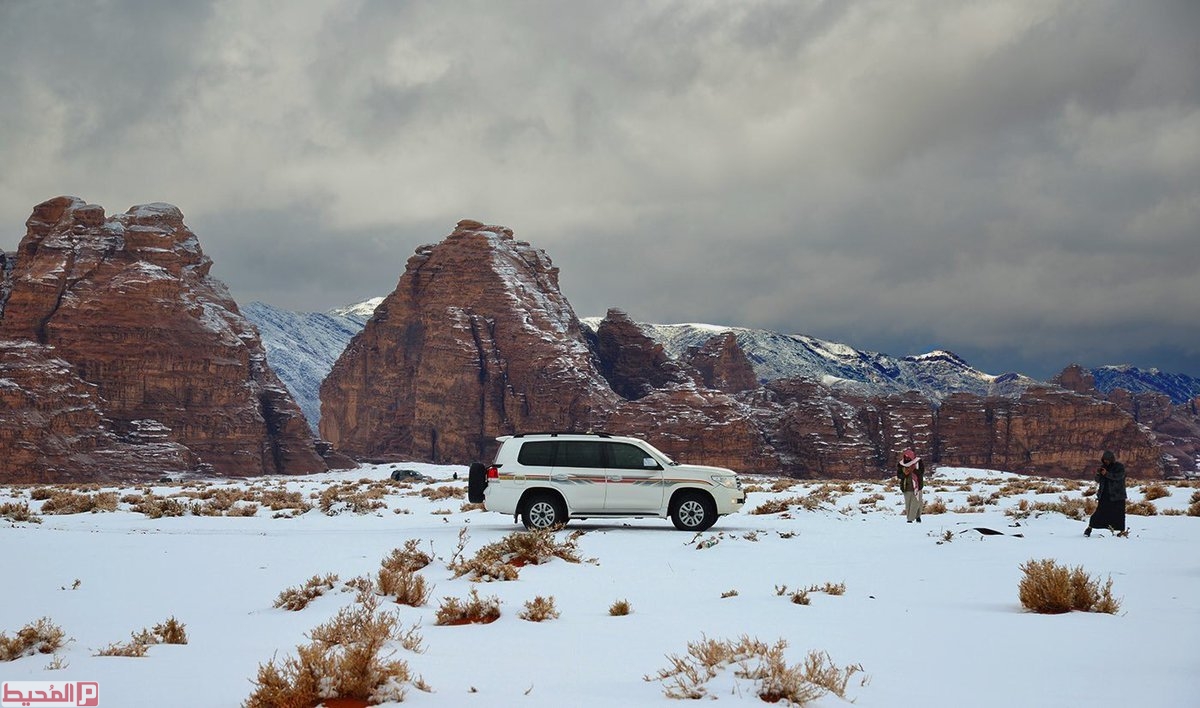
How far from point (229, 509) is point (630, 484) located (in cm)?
1453

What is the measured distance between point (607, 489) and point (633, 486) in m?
0.54

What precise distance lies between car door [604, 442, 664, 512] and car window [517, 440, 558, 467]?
1.20 meters

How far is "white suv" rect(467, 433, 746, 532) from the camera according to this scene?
17.0 meters

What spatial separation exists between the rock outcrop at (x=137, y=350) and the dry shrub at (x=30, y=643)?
8384 centimetres

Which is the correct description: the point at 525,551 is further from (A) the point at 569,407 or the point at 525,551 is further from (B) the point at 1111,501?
(A) the point at 569,407

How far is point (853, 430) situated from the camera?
115875mm

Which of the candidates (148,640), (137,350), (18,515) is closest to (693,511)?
(148,640)

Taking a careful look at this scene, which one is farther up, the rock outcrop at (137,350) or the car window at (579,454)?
the rock outcrop at (137,350)

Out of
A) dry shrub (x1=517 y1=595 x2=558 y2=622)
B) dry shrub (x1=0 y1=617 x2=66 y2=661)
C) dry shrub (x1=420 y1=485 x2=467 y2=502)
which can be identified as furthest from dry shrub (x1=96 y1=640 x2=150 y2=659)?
dry shrub (x1=420 y1=485 x2=467 y2=502)

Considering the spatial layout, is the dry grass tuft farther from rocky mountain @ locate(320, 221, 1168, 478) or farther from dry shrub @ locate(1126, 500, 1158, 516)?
rocky mountain @ locate(320, 221, 1168, 478)

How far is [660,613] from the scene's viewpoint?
8398mm

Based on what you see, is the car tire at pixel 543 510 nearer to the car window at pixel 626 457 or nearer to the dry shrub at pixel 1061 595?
the car window at pixel 626 457

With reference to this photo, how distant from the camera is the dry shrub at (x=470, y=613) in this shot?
788 centimetres

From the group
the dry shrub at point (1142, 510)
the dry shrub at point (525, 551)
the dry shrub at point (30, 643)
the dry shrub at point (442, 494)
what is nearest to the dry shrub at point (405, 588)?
the dry shrub at point (525, 551)
